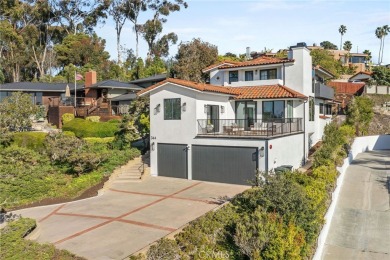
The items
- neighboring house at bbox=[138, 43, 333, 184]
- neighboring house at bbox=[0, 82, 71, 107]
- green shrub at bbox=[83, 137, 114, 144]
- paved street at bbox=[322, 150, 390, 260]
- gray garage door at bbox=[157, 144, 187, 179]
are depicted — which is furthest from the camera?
neighboring house at bbox=[0, 82, 71, 107]

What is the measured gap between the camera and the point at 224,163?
67.3ft

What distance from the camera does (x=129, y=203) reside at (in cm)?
1698

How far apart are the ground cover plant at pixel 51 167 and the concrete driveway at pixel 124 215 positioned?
183 centimetres

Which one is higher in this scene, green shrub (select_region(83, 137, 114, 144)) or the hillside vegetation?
the hillside vegetation

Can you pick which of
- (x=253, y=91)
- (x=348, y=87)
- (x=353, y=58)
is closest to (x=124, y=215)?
(x=253, y=91)

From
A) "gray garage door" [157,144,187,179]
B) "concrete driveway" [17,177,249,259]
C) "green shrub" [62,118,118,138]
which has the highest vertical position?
"green shrub" [62,118,118,138]

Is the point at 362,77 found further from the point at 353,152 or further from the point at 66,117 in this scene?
the point at 66,117

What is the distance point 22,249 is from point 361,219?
14975 millimetres

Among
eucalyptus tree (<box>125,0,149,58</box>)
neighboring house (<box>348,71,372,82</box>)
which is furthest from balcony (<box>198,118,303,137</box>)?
eucalyptus tree (<box>125,0,149,58</box>)

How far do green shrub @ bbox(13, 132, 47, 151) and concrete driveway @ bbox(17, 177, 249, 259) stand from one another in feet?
27.7

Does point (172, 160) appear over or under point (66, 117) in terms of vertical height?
under

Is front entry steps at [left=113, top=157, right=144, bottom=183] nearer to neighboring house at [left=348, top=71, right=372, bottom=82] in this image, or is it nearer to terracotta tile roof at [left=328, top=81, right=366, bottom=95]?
terracotta tile roof at [left=328, top=81, right=366, bottom=95]

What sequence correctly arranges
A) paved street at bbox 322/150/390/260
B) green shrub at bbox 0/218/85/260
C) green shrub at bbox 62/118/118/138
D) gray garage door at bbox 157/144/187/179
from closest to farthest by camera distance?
1. green shrub at bbox 0/218/85/260
2. paved street at bbox 322/150/390/260
3. gray garage door at bbox 157/144/187/179
4. green shrub at bbox 62/118/118/138

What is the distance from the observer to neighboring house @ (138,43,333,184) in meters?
20.1
